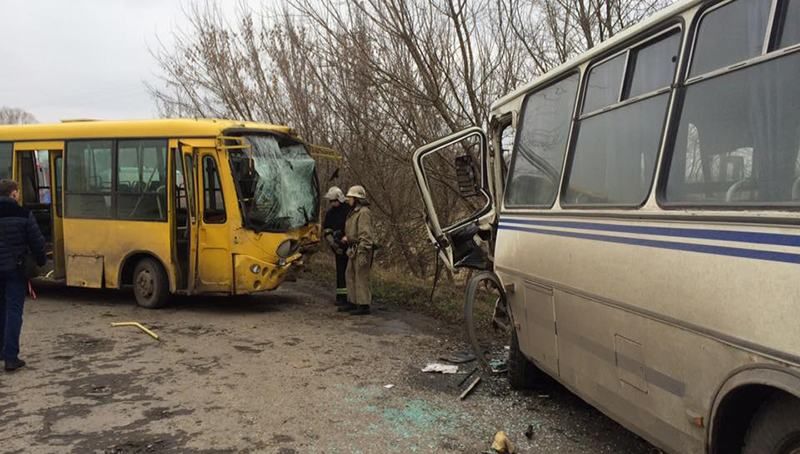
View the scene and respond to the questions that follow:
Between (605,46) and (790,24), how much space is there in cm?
159

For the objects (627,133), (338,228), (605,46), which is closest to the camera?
(627,133)

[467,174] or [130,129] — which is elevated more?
[130,129]

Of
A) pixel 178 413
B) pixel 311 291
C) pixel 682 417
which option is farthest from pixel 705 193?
pixel 311 291

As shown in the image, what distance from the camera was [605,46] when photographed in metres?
4.00

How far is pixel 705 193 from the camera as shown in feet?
9.58

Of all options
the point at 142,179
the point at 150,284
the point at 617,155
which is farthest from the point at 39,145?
the point at 617,155

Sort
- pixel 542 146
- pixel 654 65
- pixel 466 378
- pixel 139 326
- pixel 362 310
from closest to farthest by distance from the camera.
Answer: pixel 654 65, pixel 542 146, pixel 466 378, pixel 139 326, pixel 362 310

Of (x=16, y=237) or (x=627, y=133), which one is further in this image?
(x=16, y=237)

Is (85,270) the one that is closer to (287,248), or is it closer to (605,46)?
(287,248)

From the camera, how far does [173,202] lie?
363 inches

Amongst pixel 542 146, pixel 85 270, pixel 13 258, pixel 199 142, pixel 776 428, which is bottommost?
pixel 776 428

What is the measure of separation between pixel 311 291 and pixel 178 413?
20.7 ft

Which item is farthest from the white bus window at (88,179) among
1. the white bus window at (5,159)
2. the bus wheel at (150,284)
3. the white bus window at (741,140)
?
the white bus window at (741,140)

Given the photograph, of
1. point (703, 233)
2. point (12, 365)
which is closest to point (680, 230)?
point (703, 233)
